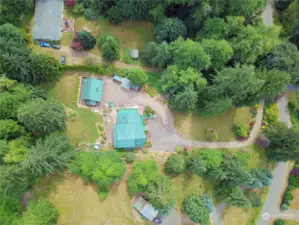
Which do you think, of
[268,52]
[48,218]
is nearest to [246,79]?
[268,52]

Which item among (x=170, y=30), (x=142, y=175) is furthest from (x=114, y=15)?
(x=142, y=175)

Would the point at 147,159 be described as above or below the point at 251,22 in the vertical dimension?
below

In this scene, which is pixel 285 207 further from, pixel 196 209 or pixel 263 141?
pixel 196 209

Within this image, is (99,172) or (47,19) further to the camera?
(47,19)

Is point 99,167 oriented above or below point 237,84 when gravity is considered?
below

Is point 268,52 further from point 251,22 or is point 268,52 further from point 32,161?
point 32,161

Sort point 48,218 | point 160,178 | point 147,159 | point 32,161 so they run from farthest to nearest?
point 147,159 < point 160,178 < point 48,218 < point 32,161
